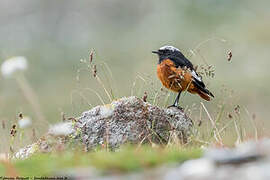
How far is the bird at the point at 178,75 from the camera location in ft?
43.2

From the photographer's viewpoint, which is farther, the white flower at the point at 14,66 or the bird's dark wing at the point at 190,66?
the bird's dark wing at the point at 190,66

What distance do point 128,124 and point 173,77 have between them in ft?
6.54

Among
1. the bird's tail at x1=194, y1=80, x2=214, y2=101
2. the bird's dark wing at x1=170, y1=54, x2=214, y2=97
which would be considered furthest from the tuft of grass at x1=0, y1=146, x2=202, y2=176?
the bird's tail at x1=194, y1=80, x2=214, y2=101

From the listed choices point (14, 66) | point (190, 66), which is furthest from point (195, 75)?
point (14, 66)

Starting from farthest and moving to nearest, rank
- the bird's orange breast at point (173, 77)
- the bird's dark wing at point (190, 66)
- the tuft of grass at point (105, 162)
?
1. the bird's dark wing at point (190, 66)
2. the bird's orange breast at point (173, 77)
3. the tuft of grass at point (105, 162)

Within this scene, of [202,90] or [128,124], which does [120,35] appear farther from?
[128,124]

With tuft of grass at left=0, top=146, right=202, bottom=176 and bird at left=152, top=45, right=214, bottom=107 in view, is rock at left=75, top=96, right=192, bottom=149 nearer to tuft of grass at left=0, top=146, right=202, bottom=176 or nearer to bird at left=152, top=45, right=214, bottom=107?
bird at left=152, top=45, right=214, bottom=107

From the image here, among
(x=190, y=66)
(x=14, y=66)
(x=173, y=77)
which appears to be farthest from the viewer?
(x=190, y=66)

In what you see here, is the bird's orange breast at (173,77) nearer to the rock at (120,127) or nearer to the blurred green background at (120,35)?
the rock at (120,127)

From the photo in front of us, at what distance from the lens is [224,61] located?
76.6m

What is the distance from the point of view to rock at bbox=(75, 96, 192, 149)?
11.4 meters

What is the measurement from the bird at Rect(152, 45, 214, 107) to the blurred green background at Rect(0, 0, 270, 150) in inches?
2325

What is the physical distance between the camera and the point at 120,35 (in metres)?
104

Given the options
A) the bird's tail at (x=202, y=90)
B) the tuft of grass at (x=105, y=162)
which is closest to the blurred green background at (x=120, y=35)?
the bird's tail at (x=202, y=90)
